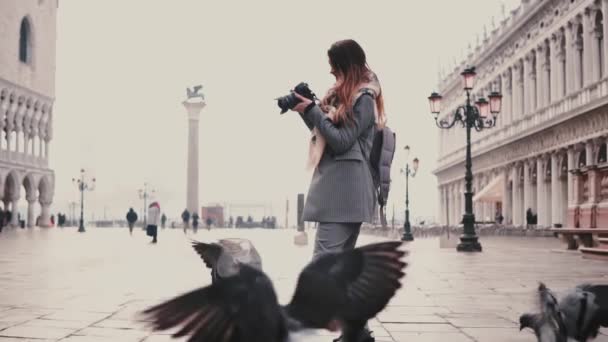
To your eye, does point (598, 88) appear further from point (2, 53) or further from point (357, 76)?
point (2, 53)

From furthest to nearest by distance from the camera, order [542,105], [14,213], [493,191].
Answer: [14,213] → [493,191] → [542,105]

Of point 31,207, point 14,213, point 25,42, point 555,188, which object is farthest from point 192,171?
point 555,188

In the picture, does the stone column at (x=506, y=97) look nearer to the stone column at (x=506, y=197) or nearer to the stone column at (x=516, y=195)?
the stone column at (x=506, y=197)

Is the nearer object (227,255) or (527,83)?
(227,255)

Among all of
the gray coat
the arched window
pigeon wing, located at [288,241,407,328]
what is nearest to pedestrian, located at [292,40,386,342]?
the gray coat

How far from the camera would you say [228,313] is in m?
1.78

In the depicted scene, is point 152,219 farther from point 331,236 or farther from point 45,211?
point 45,211

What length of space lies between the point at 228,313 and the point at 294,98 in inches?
62.7

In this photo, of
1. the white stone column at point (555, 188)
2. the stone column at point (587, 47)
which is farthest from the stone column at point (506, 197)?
the stone column at point (587, 47)

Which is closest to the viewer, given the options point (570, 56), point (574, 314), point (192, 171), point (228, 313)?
point (228, 313)

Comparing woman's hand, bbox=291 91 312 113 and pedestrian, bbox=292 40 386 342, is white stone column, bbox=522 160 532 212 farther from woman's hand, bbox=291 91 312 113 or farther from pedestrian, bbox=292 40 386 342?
woman's hand, bbox=291 91 312 113

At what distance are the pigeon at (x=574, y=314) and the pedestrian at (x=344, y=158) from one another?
89 cm

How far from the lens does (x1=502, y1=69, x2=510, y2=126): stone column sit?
4356 cm

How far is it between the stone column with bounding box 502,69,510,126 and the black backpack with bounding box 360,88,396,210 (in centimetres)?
4108
